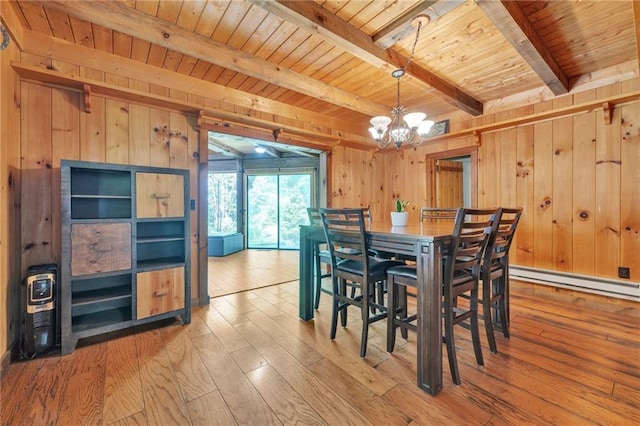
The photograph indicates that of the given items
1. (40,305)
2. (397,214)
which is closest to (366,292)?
(397,214)

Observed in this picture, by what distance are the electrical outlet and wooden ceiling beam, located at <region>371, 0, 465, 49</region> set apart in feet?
9.95

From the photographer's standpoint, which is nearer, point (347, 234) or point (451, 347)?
point (451, 347)

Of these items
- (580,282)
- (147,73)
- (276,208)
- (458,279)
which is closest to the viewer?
(458,279)

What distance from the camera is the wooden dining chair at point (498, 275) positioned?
73.8 inches

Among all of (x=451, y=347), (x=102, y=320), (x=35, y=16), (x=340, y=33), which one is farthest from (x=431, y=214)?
(x=35, y=16)

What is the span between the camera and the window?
7367mm

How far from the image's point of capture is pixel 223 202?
7434 mm

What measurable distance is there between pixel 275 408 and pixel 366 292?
34.1 inches

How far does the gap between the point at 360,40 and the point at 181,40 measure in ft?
4.57

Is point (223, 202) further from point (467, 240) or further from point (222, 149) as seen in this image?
point (467, 240)

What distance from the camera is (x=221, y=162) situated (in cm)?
740

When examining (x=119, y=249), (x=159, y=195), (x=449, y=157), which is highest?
(x=449, y=157)

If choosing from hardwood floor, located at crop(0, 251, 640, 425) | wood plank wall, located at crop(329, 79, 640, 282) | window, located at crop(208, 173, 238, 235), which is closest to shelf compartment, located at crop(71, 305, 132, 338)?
hardwood floor, located at crop(0, 251, 640, 425)

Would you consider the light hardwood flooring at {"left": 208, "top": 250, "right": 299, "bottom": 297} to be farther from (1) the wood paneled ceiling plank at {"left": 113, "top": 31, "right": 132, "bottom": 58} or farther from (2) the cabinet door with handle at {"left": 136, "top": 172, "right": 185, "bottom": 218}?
(1) the wood paneled ceiling plank at {"left": 113, "top": 31, "right": 132, "bottom": 58}
